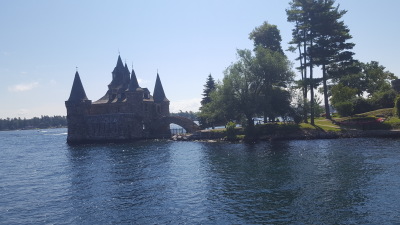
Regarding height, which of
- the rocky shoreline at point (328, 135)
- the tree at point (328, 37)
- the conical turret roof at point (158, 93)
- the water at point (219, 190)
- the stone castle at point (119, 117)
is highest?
the tree at point (328, 37)

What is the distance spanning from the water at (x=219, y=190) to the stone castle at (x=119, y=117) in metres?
33.9

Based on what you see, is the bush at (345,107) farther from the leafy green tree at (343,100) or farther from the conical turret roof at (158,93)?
the conical turret roof at (158,93)

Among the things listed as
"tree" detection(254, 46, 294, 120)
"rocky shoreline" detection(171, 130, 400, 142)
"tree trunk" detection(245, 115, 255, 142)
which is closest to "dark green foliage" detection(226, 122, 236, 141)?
"rocky shoreline" detection(171, 130, 400, 142)

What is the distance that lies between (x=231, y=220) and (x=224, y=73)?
4388 cm

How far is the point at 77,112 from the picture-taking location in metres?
73.3

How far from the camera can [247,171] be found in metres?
28.3

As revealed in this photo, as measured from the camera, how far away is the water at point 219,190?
1719cm

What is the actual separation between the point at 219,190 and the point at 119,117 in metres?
51.9

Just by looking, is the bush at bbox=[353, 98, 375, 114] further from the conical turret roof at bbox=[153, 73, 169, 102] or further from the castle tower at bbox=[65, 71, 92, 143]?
the castle tower at bbox=[65, 71, 92, 143]

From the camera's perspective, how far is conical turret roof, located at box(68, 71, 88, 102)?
7325 centimetres

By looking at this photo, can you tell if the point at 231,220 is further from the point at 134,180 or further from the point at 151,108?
the point at 151,108

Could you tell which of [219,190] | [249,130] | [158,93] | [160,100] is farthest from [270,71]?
[219,190]

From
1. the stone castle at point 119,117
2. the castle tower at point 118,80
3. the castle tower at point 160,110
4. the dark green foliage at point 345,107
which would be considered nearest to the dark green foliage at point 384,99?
the dark green foliage at point 345,107

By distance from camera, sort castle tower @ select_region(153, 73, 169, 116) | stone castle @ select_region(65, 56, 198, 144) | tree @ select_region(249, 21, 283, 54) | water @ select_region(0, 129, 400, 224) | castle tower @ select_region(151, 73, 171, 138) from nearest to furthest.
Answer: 1. water @ select_region(0, 129, 400, 224)
2. tree @ select_region(249, 21, 283, 54)
3. stone castle @ select_region(65, 56, 198, 144)
4. castle tower @ select_region(151, 73, 171, 138)
5. castle tower @ select_region(153, 73, 169, 116)
